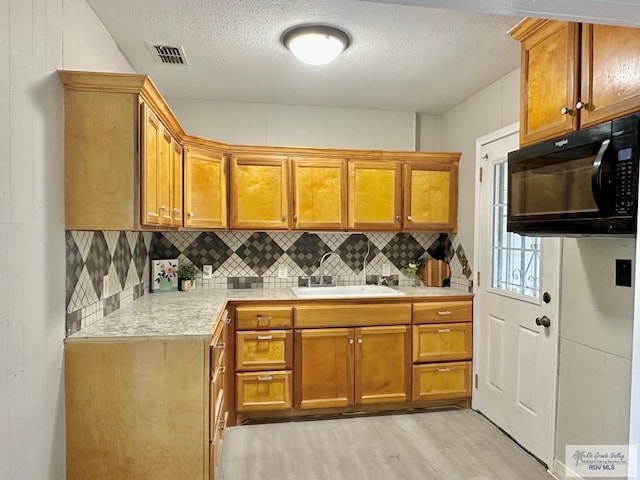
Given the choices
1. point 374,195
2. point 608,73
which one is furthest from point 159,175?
point 608,73

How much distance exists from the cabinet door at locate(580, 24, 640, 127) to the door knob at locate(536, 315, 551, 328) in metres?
1.22

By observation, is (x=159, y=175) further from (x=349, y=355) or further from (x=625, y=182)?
(x=625, y=182)

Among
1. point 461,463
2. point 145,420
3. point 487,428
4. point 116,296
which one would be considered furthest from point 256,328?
point 487,428

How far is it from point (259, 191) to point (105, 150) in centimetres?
153

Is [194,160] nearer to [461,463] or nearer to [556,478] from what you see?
[461,463]

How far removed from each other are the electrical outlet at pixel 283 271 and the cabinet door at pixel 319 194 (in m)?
0.45

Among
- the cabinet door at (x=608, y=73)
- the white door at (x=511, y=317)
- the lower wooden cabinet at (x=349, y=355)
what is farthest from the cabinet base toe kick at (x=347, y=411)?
the cabinet door at (x=608, y=73)

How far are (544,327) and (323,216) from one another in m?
1.80

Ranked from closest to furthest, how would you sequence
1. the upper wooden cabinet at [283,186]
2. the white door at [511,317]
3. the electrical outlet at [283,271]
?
1. the upper wooden cabinet at [283,186]
2. the white door at [511,317]
3. the electrical outlet at [283,271]

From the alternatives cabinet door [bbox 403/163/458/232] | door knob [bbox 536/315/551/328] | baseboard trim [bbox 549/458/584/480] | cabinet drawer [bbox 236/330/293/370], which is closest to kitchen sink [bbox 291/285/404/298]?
cabinet drawer [bbox 236/330/293/370]

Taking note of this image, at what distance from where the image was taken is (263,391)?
2.90 meters

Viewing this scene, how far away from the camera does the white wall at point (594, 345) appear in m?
1.84

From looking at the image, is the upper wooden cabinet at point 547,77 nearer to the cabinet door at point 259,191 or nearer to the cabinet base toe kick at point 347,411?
the cabinet door at point 259,191

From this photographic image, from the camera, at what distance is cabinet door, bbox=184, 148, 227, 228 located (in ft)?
9.60
